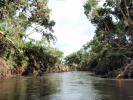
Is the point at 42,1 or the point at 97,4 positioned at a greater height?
the point at 97,4

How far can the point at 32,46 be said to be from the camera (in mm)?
7254

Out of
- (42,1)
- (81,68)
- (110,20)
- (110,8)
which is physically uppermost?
(110,8)

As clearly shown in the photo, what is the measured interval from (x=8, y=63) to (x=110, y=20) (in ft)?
54.3

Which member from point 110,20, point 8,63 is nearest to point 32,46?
point 8,63

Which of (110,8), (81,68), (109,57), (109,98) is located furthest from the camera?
(81,68)

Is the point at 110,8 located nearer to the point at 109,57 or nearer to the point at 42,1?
the point at 109,57

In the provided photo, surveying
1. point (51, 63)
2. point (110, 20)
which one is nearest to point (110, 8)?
point (110, 20)

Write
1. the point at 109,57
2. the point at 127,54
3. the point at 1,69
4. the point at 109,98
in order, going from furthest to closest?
the point at 109,57
the point at 127,54
the point at 1,69
the point at 109,98

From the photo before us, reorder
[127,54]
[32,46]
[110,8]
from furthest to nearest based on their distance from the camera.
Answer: [110,8], [127,54], [32,46]

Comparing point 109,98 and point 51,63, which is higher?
point 51,63

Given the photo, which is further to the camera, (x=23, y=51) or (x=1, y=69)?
(x=1, y=69)

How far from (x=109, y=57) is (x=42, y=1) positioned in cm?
1230

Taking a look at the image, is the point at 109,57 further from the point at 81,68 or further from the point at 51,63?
the point at 81,68

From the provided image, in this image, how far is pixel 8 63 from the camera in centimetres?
1714
